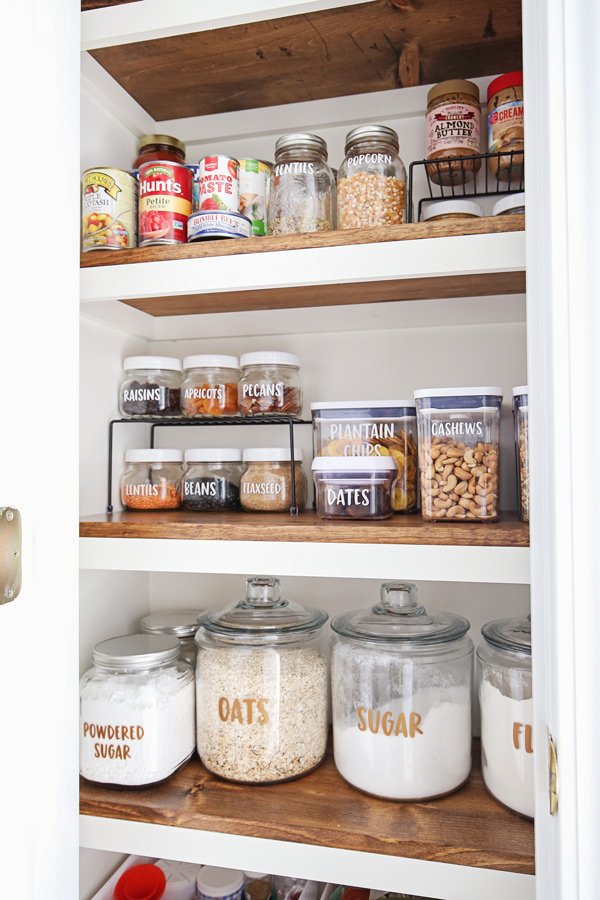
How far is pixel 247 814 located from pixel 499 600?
54 cm

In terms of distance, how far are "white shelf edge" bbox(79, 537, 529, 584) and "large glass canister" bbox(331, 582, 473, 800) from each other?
126mm

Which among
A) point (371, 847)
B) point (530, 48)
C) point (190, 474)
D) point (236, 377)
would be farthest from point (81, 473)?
A: point (530, 48)

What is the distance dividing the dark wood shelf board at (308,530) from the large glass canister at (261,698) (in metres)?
0.16

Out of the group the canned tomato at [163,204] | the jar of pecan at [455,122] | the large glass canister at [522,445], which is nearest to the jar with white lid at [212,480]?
the canned tomato at [163,204]

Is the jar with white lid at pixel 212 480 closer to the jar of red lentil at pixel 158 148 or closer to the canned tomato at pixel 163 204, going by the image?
the canned tomato at pixel 163 204

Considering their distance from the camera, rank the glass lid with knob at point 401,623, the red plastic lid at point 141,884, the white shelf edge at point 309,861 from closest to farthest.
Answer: the white shelf edge at point 309,861
the glass lid with knob at point 401,623
the red plastic lid at point 141,884

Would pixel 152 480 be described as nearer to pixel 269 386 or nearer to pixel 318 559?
pixel 269 386

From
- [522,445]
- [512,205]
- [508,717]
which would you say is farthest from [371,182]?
[508,717]

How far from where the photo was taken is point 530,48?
0.69 meters

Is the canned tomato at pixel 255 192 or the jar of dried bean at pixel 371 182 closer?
the jar of dried bean at pixel 371 182

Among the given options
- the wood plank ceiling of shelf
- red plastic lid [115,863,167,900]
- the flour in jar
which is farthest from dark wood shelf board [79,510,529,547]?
the wood plank ceiling of shelf

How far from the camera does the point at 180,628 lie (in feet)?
3.81

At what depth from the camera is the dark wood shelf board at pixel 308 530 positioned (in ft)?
2.84

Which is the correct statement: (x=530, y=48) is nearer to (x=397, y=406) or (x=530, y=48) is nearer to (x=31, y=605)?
(x=397, y=406)
